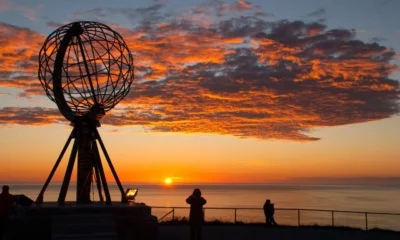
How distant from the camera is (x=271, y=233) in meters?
20.4

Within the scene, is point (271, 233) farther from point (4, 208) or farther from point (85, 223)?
point (4, 208)

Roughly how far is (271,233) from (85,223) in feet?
26.3

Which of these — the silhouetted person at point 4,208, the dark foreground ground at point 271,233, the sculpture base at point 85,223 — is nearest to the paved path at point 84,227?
the sculpture base at point 85,223

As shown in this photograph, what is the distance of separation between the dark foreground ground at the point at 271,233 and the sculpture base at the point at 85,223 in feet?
5.12

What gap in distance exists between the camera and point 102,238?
15.5m

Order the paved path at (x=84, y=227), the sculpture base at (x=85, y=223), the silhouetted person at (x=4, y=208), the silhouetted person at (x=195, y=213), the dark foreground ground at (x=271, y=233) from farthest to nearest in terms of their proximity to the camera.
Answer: the dark foreground ground at (x=271, y=233)
the sculpture base at (x=85, y=223)
the paved path at (x=84, y=227)
the silhouetted person at (x=195, y=213)
the silhouetted person at (x=4, y=208)

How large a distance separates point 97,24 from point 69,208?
8297 millimetres

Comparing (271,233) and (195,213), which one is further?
(271,233)

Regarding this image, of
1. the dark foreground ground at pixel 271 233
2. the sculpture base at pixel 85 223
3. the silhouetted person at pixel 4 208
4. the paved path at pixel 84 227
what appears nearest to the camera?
the silhouetted person at pixel 4 208

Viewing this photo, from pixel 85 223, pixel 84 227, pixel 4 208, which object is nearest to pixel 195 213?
pixel 84 227

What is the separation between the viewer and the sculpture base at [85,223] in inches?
622

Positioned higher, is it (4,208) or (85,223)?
(4,208)

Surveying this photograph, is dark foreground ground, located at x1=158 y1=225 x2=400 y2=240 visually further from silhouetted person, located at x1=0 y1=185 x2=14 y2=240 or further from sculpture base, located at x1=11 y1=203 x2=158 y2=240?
silhouetted person, located at x1=0 y1=185 x2=14 y2=240

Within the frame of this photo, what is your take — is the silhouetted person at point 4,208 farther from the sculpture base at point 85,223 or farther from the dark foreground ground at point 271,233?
the dark foreground ground at point 271,233
